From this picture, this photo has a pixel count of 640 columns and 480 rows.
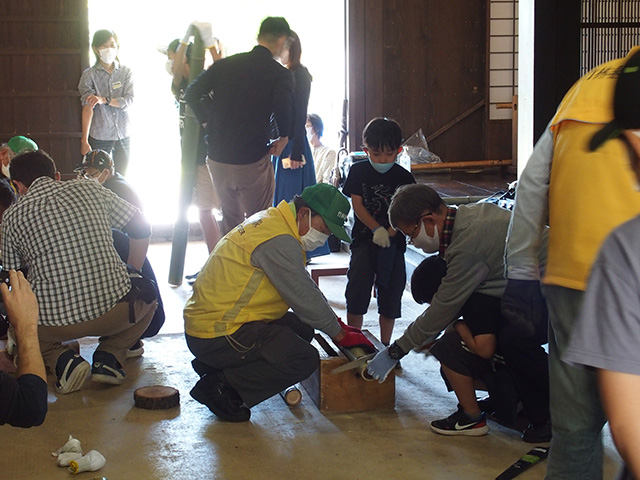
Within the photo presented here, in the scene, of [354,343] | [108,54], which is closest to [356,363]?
[354,343]

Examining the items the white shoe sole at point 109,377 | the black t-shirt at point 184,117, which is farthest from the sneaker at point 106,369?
the black t-shirt at point 184,117

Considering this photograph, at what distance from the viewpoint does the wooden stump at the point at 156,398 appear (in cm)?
332

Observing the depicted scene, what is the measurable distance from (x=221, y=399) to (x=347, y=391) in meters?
0.49

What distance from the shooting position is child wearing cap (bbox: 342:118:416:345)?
3914 millimetres

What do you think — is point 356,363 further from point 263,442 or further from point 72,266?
point 72,266

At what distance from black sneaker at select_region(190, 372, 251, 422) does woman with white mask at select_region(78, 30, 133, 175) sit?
456cm

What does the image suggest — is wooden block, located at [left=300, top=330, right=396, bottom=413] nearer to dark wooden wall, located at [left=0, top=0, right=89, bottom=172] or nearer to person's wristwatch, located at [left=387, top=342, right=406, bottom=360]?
person's wristwatch, located at [left=387, top=342, right=406, bottom=360]

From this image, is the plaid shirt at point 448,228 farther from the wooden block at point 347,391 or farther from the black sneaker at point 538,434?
the black sneaker at point 538,434

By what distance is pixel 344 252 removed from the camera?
7.07 metres

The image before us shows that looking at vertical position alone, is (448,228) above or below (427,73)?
below

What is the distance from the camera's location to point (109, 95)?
736 cm

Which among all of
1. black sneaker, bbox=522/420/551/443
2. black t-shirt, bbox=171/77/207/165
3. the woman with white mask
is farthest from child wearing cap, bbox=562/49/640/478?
the woman with white mask

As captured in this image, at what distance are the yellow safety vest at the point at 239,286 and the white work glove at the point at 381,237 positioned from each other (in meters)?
0.72

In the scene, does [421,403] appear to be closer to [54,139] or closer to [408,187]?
[408,187]
